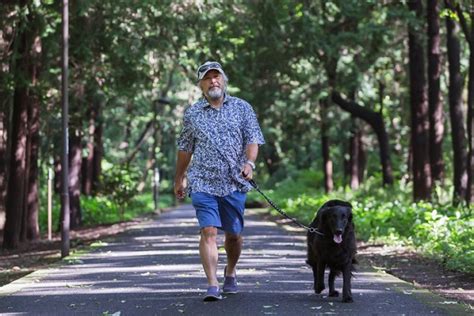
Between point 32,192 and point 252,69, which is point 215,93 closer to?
point 32,192

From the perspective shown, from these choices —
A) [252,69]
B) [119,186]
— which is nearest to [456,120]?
[252,69]

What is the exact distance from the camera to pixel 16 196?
23328 millimetres

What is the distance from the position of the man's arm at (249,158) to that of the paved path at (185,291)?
1.26 m

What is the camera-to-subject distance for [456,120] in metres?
26.2

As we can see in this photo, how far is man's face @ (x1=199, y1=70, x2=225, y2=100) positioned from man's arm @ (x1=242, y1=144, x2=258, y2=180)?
2.02 feet

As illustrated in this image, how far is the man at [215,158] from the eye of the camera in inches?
383

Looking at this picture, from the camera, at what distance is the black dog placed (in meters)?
9.41

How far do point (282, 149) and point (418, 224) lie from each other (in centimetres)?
5327

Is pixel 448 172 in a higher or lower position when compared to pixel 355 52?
lower

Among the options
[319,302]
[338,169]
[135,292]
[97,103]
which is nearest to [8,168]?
[97,103]

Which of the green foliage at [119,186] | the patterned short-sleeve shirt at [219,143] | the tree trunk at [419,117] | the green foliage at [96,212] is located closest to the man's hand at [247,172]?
the patterned short-sleeve shirt at [219,143]

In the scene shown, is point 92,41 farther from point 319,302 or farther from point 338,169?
point 338,169

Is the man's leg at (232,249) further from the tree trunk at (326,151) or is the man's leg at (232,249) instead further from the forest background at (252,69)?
the tree trunk at (326,151)

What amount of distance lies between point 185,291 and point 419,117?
1650 cm
